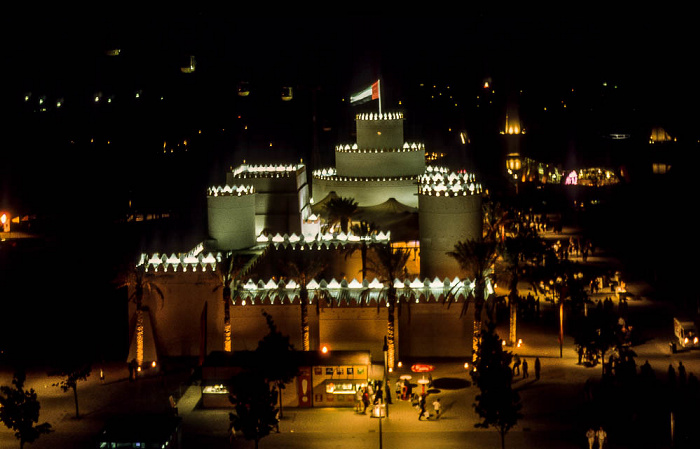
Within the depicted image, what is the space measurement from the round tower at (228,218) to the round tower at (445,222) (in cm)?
888

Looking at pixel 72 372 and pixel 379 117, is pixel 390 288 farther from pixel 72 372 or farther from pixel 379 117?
pixel 379 117

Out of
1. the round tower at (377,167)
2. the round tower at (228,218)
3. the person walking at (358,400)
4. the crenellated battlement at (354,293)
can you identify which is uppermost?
the round tower at (377,167)

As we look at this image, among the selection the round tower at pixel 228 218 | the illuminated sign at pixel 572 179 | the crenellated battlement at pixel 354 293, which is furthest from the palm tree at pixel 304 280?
the illuminated sign at pixel 572 179

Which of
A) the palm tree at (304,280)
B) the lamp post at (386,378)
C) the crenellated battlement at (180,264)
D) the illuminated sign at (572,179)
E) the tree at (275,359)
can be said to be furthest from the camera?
the illuminated sign at (572,179)

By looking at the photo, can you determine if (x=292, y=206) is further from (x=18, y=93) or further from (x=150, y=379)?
(x=18, y=93)

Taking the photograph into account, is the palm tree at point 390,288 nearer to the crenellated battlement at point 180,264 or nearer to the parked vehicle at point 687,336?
the crenellated battlement at point 180,264

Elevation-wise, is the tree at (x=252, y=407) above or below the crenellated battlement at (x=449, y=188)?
below

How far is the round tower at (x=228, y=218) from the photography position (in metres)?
39.6

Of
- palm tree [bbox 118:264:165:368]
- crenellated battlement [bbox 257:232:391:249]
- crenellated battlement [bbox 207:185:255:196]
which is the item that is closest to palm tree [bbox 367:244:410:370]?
crenellated battlement [bbox 257:232:391:249]

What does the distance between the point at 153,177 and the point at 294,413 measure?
6705 cm

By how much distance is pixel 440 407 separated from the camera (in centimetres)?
2636

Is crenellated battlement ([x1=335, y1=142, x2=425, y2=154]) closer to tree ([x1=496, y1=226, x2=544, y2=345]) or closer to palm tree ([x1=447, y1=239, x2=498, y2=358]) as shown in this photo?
tree ([x1=496, y1=226, x2=544, y2=345])

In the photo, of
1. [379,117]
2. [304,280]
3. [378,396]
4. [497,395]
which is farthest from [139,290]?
[379,117]

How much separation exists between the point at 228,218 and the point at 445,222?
10573mm
